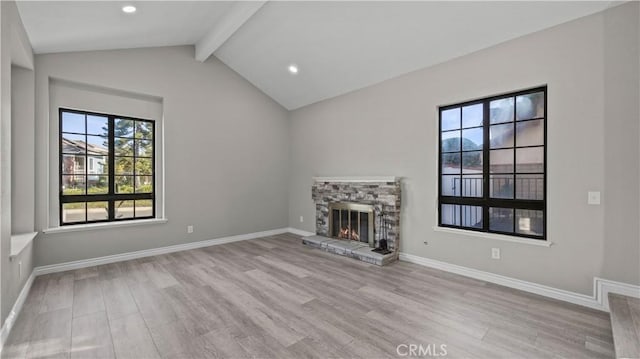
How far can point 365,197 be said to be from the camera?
188 inches

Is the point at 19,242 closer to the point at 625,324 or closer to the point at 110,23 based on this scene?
the point at 110,23

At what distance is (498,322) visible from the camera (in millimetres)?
2494

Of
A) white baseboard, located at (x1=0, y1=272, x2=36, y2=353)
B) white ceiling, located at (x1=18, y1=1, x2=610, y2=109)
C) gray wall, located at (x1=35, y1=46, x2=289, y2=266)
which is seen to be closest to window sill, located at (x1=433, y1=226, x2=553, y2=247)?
white ceiling, located at (x1=18, y1=1, x2=610, y2=109)

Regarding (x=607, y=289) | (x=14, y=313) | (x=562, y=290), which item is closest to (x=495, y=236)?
(x=562, y=290)

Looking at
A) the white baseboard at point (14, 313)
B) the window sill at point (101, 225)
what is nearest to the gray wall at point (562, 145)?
the window sill at point (101, 225)

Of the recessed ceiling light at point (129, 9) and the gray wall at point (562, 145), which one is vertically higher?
the recessed ceiling light at point (129, 9)

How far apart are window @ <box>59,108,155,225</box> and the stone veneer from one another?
294 cm

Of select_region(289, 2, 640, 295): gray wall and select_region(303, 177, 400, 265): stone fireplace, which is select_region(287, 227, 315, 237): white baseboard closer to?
select_region(303, 177, 400, 265): stone fireplace

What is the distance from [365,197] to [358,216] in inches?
15.5

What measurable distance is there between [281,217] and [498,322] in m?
4.59

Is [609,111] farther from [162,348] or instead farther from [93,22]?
[93,22]

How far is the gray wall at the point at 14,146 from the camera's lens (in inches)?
90.0

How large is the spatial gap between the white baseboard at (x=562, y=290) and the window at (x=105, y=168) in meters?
4.74

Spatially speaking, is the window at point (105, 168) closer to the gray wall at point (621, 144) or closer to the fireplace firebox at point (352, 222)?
the fireplace firebox at point (352, 222)
